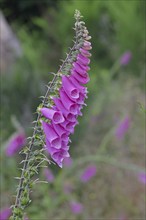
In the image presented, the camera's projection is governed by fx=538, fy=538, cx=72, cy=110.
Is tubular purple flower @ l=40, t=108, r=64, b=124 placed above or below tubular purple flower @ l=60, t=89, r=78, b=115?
below

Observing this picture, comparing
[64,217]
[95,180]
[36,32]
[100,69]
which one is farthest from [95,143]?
[36,32]

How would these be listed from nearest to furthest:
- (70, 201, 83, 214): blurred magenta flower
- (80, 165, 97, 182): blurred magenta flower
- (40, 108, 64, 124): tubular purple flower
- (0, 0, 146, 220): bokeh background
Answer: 1. (40, 108, 64, 124): tubular purple flower
2. (70, 201, 83, 214): blurred magenta flower
3. (0, 0, 146, 220): bokeh background
4. (80, 165, 97, 182): blurred magenta flower

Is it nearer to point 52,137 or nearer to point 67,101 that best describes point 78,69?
point 67,101

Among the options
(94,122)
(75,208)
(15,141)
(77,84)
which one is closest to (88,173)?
(75,208)

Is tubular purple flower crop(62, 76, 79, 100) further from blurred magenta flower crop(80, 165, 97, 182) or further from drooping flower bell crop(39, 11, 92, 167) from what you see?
blurred magenta flower crop(80, 165, 97, 182)

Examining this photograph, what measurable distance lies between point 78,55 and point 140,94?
17.1 feet

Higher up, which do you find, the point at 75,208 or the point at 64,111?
the point at 75,208

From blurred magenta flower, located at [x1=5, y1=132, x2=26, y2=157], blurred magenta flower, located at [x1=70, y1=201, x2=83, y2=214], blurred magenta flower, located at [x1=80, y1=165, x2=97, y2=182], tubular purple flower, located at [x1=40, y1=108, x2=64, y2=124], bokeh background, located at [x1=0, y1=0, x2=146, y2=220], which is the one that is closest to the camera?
tubular purple flower, located at [x1=40, y1=108, x2=64, y2=124]

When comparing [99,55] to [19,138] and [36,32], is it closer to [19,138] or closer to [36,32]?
[36,32]

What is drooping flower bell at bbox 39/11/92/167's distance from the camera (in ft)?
4.59

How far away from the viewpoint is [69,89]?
1415 millimetres

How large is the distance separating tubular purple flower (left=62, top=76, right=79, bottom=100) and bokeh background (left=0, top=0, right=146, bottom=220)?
1.08 ft

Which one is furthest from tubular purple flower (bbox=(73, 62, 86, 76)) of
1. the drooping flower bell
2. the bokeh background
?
the bokeh background

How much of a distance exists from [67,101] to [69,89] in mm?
33
